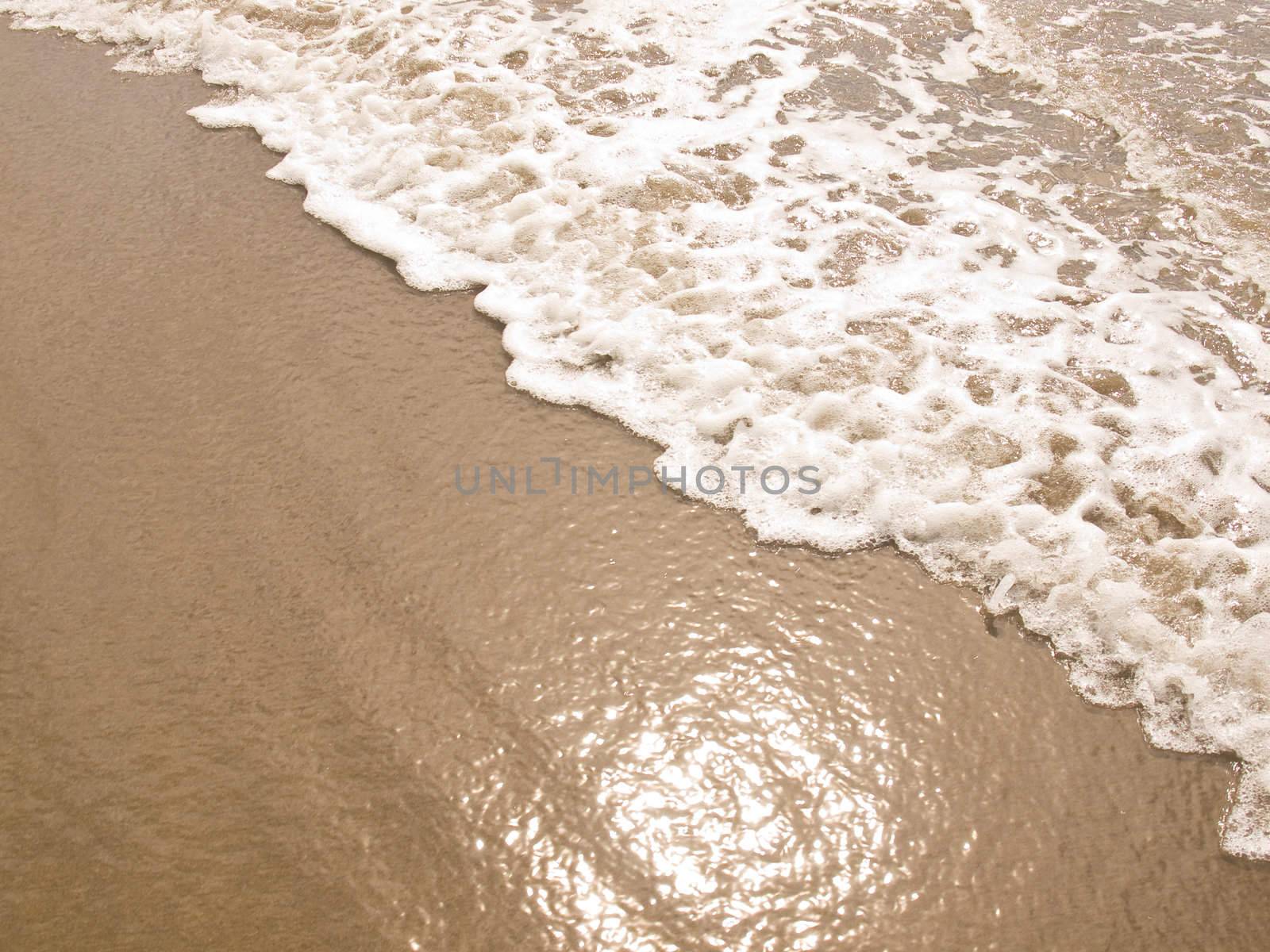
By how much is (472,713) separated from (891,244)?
207 centimetres

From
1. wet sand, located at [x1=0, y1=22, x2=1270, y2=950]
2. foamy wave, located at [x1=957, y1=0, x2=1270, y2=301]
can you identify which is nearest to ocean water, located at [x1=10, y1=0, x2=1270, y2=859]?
foamy wave, located at [x1=957, y1=0, x2=1270, y2=301]

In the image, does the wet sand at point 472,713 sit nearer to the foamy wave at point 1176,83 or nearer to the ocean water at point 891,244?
the ocean water at point 891,244

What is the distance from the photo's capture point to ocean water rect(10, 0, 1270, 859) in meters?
2.27

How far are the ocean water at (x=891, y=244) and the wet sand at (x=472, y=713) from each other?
18cm

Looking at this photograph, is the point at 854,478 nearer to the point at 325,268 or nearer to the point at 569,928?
the point at 569,928

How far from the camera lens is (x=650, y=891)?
1731 millimetres

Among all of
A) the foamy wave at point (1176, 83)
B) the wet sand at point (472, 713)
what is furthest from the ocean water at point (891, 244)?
the wet sand at point (472, 713)

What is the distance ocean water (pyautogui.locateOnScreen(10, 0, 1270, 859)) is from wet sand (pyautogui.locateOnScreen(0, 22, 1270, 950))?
18 centimetres

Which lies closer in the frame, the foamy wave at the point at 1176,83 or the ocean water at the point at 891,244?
the ocean water at the point at 891,244

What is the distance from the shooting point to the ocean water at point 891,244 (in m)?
2.27

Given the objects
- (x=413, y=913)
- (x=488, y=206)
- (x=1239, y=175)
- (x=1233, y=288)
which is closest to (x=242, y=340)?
(x=488, y=206)

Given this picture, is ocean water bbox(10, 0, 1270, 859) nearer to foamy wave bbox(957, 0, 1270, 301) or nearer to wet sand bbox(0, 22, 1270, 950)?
foamy wave bbox(957, 0, 1270, 301)

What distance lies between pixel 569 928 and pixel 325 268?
7.20 ft

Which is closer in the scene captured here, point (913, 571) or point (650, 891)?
point (650, 891)
